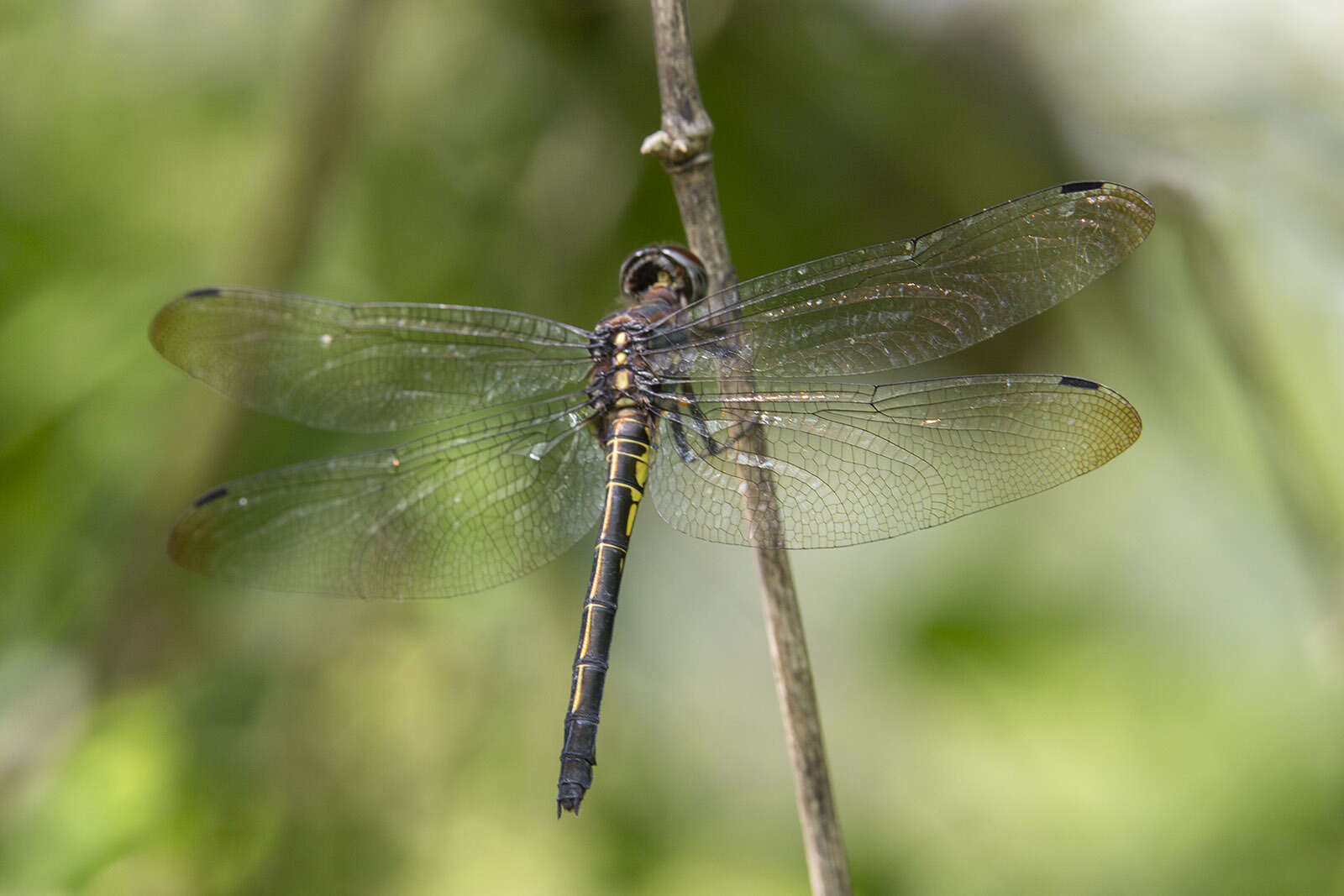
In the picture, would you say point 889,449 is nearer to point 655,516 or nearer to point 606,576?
point 606,576

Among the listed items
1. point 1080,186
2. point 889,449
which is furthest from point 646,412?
point 1080,186

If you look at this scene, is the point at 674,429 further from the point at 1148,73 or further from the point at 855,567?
the point at 1148,73

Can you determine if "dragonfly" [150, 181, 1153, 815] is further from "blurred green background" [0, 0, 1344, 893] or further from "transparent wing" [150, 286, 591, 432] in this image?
"blurred green background" [0, 0, 1344, 893]

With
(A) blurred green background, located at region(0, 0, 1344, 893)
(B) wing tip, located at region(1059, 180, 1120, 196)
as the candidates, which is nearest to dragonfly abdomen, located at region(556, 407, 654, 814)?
(B) wing tip, located at region(1059, 180, 1120, 196)

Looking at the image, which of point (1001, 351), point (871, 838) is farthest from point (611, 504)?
point (1001, 351)

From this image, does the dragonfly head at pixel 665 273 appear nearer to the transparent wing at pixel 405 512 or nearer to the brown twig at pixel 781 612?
the brown twig at pixel 781 612

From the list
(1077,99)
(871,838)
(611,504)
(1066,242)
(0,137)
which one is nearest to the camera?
(1066,242)
